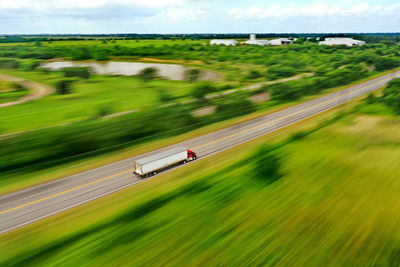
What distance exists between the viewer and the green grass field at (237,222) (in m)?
13.1

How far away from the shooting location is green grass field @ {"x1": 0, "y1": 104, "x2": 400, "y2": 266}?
42.9 ft

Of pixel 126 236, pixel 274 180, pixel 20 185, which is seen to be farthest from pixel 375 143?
pixel 20 185

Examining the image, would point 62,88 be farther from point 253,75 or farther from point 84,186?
point 253,75

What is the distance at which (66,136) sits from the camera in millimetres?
26672

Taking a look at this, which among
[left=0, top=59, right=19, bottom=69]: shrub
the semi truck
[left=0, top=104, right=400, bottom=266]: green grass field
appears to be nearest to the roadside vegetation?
[left=0, top=59, right=19, bottom=69]: shrub

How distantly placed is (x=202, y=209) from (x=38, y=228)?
10.1 m

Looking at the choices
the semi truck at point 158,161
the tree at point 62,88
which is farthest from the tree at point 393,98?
the tree at point 62,88

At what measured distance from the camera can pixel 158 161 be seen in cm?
2348

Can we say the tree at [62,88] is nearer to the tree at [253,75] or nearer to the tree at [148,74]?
the tree at [148,74]

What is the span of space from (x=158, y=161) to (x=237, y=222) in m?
10.2

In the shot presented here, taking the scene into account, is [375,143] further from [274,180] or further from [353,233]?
[353,233]

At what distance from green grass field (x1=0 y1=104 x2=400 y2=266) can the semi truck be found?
3.78 ft

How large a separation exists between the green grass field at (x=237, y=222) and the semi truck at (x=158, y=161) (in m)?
1.15

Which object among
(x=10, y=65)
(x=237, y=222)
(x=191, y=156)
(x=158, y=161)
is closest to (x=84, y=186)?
(x=158, y=161)
